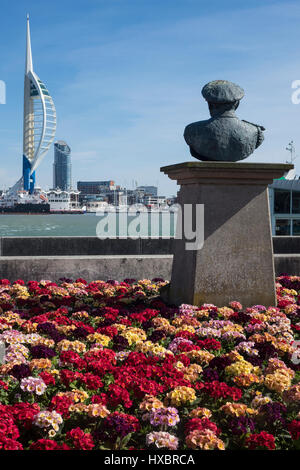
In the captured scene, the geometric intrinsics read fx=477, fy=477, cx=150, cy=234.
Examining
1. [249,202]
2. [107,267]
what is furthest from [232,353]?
[107,267]

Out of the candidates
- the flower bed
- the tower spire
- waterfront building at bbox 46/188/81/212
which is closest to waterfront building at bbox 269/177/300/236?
the flower bed

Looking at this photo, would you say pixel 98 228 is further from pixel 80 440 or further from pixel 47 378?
pixel 80 440

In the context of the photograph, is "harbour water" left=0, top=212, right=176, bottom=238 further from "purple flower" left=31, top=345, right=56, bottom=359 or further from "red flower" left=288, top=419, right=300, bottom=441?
"red flower" left=288, top=419, right=300, bottom=441

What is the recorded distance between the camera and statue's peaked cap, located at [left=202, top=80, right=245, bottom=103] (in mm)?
6430

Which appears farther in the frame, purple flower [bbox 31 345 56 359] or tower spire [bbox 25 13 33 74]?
tower spire [bbox 25 13 33 74]

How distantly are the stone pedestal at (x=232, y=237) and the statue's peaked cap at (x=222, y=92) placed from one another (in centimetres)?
98

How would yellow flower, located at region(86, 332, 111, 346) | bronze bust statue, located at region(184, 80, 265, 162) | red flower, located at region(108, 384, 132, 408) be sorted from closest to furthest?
red flower, located at region(108, 384, 132, 408)
yellow flower, located at region(86, 332, 111, 346)
bronze bust statue, located at region(184, 80, 265, 162)

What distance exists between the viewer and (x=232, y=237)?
250 inches

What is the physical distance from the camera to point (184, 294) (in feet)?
21.7

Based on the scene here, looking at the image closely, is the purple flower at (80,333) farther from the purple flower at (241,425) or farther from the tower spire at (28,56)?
the tower spire at (28,56)

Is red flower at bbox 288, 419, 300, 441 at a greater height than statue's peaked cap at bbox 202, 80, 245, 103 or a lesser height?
lesser

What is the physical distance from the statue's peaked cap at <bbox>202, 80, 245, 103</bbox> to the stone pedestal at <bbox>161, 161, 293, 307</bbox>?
98cm

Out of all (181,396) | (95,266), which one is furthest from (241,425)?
(95,266)
